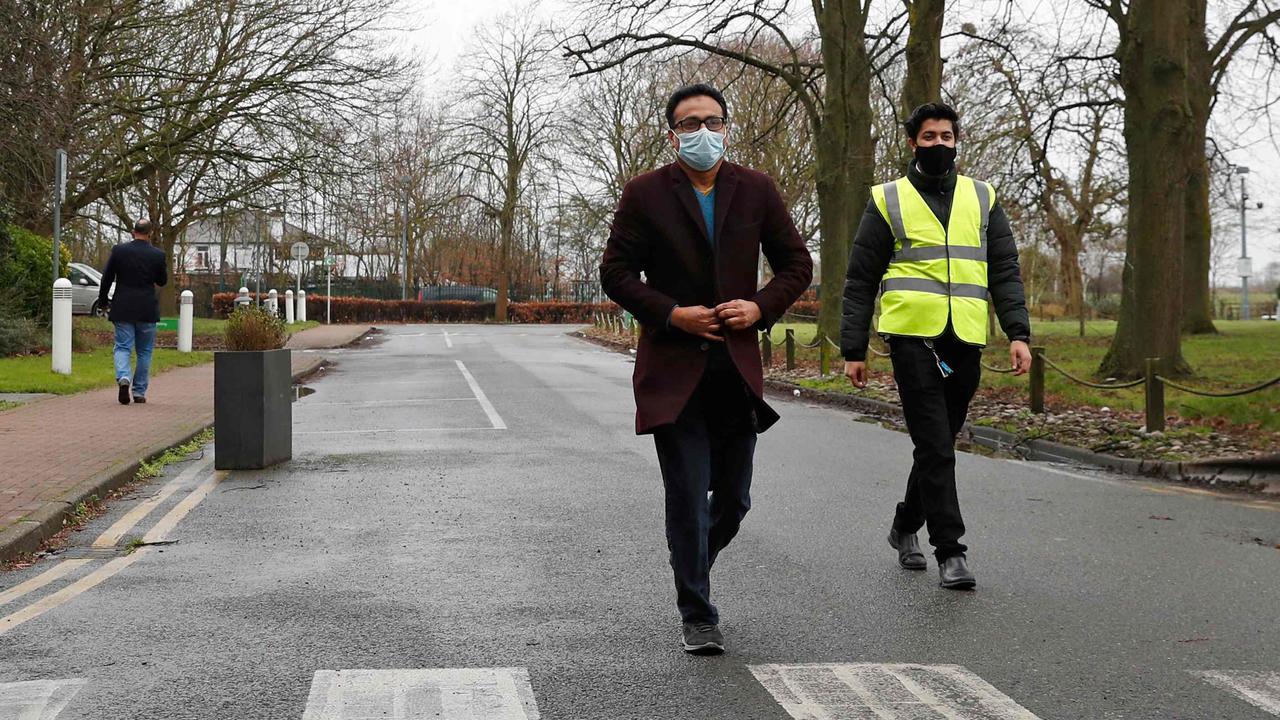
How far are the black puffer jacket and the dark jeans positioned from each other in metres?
1.18

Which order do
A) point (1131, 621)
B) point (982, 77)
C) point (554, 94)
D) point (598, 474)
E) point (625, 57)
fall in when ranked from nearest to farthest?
point (1131, 621), point (598, 474), point (625, 57), point (982, 77), point (554, 94)

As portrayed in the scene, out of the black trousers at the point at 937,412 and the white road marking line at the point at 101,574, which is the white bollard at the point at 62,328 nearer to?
the white road marking line at the point at 101,574

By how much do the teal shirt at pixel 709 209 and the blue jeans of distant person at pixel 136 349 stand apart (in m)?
10.7

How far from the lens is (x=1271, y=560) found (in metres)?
6.57

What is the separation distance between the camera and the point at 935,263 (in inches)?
231

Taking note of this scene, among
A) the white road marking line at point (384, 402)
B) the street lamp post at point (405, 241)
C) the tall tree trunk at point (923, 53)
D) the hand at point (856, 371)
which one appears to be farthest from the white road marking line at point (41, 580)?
the street lamp post at point (405, 241)

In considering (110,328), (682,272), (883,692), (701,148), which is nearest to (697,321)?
(682,272)

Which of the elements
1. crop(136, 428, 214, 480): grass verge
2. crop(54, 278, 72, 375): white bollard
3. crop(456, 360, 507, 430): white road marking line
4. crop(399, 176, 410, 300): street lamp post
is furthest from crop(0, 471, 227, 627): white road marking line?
crop(399, 176, 410, 300): street lamp post

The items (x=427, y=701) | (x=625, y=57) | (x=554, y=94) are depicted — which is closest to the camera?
(x=427, y=701)

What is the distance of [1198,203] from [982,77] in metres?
7.76

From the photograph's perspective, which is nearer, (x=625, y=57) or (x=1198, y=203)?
(x=625, y=57)

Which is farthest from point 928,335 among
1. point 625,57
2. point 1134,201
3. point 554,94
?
point 554,94

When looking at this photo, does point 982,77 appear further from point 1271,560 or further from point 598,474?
point 1271,560

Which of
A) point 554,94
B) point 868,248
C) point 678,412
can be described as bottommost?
point 678,412
